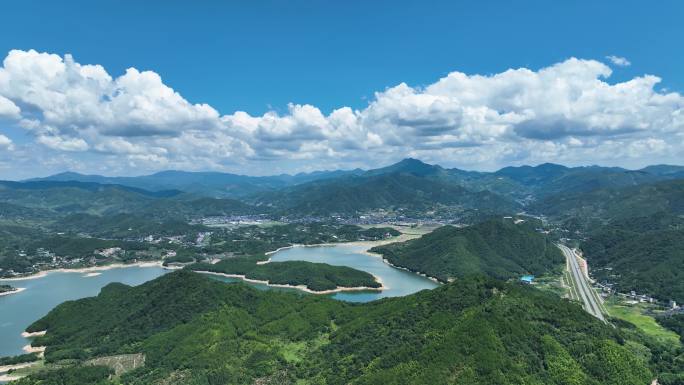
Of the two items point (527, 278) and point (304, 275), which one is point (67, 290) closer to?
point (304, 275)

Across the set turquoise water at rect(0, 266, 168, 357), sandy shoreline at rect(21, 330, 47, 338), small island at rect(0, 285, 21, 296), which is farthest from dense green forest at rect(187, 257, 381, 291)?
sandy shoreline at rect(21, 330, 47, 338)

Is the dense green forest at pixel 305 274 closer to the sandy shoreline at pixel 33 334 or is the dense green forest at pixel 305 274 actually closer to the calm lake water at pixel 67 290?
the calm lake water at pixel 67 290

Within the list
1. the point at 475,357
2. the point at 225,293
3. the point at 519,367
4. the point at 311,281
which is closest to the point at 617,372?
the point at 519,367

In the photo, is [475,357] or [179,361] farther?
[179,361]

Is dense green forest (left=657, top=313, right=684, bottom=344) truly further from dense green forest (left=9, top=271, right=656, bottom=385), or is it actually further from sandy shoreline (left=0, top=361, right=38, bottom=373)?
sandy shoreline (left=0, top=361, right=38, bottom=373)

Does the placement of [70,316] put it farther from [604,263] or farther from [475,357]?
[604,263]

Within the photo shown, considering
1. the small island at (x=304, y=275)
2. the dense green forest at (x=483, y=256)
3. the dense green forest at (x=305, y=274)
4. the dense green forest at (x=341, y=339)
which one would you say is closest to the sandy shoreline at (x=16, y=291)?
the small island at (x=304, y=275)
